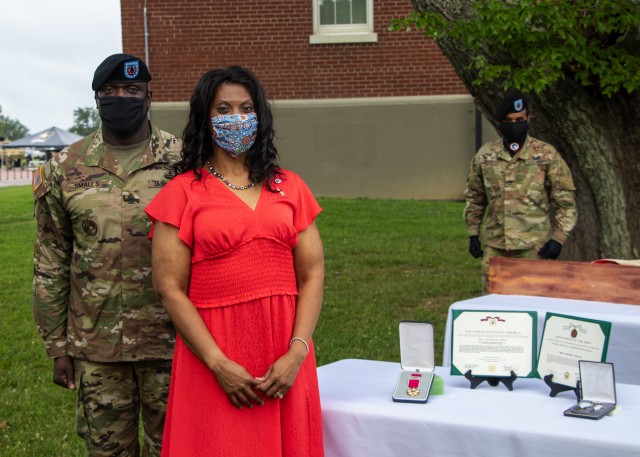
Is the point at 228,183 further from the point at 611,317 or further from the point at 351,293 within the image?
the point at 351,293

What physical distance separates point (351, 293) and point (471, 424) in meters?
6.08

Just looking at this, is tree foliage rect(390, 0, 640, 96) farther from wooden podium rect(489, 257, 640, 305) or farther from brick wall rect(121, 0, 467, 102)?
brick wall rect(121, 0, 467, 102)

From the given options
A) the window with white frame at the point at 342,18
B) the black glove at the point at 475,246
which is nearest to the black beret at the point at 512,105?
the black glove at the point at 475,246

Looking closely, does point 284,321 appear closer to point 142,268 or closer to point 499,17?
point 142,268

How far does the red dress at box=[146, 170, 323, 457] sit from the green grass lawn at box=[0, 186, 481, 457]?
2361mm

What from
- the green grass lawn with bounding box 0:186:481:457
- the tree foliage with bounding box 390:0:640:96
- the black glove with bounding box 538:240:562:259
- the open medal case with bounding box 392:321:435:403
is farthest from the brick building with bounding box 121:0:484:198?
the open medal case with bounding box 392:321:435:403

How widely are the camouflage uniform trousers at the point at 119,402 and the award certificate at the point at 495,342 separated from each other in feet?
3.69

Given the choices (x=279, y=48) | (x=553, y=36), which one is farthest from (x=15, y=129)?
(x=553, y=36)

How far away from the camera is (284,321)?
114 inches

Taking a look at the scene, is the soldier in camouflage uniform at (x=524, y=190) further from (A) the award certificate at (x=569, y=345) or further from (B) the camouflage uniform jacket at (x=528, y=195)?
(A) the award certificate at (x=569, y=345)

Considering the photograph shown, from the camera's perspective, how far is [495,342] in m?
3.20

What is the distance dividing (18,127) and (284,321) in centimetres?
12187

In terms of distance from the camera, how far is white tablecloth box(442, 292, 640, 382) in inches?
161

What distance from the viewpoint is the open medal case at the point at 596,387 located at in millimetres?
2881
